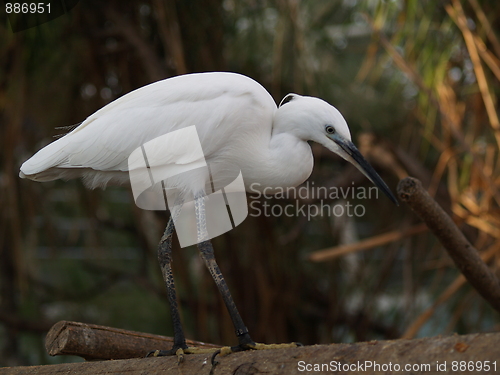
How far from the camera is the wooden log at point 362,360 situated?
30.0 inches

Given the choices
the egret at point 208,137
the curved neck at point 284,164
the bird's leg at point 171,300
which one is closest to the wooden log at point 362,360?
the bird's leg at point 171,300

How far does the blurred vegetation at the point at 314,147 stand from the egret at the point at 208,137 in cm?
76

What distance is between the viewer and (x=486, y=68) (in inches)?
93.1

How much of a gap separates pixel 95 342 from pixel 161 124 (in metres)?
0.55

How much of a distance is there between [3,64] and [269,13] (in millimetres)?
1507

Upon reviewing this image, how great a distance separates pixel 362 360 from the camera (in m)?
0.86

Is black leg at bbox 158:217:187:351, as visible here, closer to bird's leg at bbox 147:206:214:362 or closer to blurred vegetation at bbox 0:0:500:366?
bird's leg at bbox 147:206:214:362

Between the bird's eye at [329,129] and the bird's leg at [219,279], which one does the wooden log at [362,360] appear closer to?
the bird's leg at [219,279]
